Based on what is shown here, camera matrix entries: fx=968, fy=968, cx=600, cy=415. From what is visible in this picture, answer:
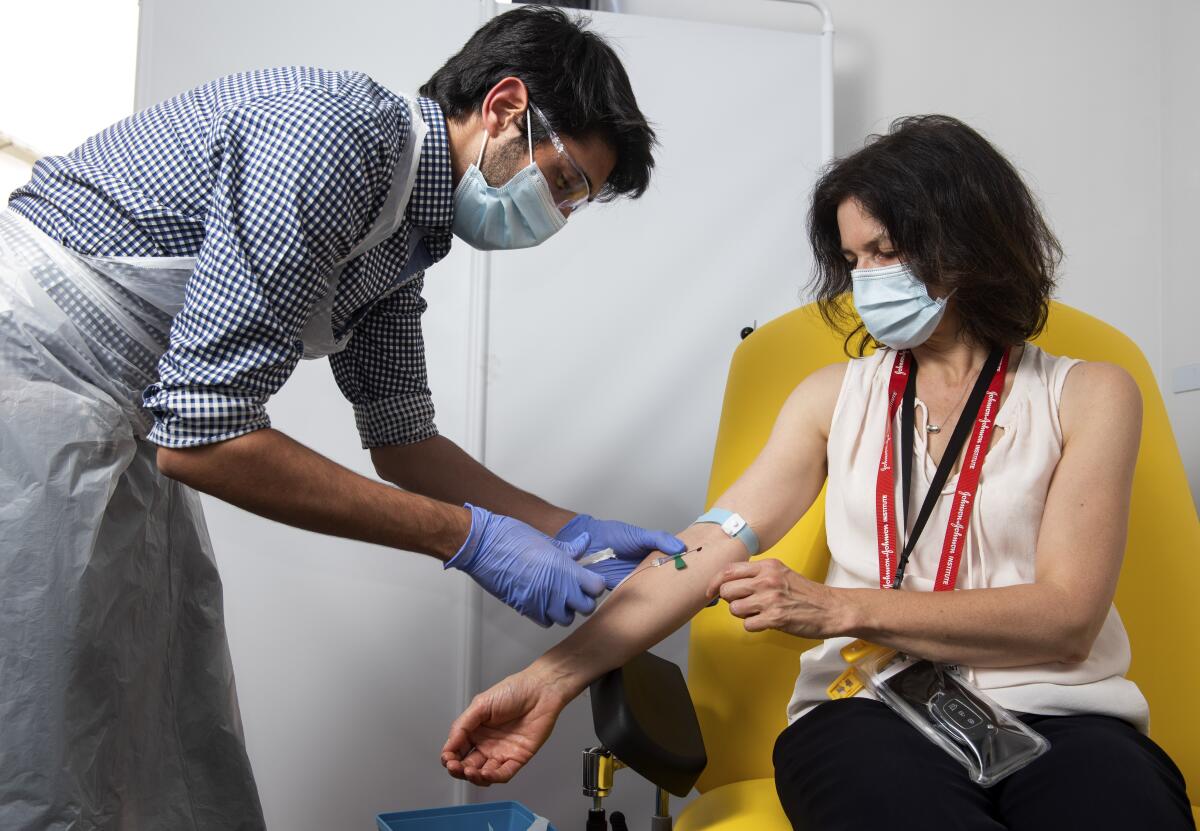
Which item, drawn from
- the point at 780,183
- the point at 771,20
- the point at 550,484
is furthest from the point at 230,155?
the point at 771,20

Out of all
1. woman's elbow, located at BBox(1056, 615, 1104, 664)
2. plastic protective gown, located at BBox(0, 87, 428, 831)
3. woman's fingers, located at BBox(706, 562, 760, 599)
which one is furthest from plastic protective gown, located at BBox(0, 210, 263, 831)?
woman's elbow, located at BBox(1056, 615, 1104, 664)

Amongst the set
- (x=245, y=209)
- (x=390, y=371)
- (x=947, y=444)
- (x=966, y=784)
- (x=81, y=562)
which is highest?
(x=245, y=209)

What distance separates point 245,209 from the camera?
1.07 m

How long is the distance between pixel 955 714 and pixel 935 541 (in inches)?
10.4

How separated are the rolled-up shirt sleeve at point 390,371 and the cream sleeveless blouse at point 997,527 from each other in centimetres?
68

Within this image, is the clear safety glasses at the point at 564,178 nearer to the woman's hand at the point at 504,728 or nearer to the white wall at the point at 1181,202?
the woman's hand at the point at 504,728

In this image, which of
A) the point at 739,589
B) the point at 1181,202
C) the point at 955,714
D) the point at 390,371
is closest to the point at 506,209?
the point at 390,371

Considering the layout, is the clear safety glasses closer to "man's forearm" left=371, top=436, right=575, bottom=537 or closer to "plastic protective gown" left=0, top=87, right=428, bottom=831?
"plastic protective gown" left=0, top=87, right=428, bottom=831

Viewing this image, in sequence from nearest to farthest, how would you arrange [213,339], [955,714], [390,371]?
[213,339] → [955,714] → [390,371]

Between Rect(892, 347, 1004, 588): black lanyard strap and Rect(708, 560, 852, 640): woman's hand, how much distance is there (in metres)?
0.16

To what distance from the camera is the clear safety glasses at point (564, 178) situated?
1345 mm

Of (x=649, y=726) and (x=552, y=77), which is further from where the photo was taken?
(x=552, y=77)

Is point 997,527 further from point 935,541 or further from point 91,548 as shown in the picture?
point 91,548

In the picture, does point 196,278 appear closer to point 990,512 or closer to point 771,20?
point 990,512
